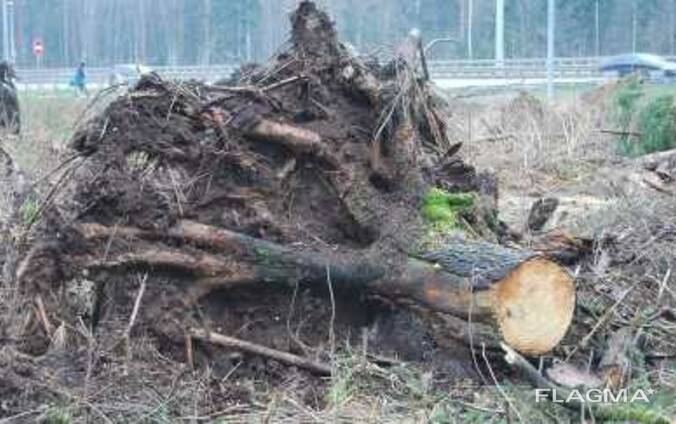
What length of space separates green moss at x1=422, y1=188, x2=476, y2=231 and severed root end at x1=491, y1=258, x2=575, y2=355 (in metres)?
0.78

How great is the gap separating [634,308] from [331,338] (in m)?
1.89

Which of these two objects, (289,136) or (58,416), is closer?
(58,416)

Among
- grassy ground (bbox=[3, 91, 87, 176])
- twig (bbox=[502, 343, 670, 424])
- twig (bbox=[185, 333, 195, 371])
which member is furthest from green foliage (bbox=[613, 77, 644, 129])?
twig (bbox=[185, 333, 195, 371])

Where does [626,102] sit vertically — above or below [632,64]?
below

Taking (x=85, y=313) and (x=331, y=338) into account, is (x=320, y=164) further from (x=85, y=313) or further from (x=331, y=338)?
(x=85, y=313)

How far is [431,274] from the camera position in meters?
6.21

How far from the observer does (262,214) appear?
6480 millimetres

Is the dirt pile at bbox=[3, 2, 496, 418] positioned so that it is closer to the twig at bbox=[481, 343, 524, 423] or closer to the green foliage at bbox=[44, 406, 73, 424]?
the twig at bbox=[481, 343, 524, 423]

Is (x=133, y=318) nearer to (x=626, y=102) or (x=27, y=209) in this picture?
(x=27, y=209)

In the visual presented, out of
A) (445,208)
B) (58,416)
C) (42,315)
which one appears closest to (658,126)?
(445,208)

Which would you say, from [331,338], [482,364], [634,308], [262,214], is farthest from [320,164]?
[634,308]

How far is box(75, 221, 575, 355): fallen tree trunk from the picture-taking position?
5.98 meters

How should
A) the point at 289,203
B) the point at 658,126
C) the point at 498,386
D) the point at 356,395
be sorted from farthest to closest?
the point at 658,126
the point at 289,203
the point at 356,395
the point at 498,386

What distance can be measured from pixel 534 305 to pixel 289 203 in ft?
5.38
